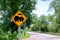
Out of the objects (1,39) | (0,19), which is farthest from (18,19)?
(0,19)

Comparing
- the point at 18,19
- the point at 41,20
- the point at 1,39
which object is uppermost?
the point at 18,19

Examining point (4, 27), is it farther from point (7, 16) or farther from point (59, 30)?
point (59, 30)

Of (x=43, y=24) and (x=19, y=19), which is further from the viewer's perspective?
(x=43, y=24)

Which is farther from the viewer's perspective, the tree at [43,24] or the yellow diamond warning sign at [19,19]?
the tree at [43,24]

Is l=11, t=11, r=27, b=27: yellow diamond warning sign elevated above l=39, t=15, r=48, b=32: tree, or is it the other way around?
l=11, t=11, r=27, b=27: yellow diamond warning sign

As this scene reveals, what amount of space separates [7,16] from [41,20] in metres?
108

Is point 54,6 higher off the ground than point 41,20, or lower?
higher

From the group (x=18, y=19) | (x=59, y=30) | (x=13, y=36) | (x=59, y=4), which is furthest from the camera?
(x=59, y=30)

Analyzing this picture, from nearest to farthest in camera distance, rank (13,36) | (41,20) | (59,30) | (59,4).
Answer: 1. (13,36)
2. (59,4)
3. (59,30)
4. (41,20)

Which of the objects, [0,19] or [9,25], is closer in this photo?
[9,25]

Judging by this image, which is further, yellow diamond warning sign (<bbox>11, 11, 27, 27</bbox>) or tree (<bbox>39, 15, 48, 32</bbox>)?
tree (<bbox>39, 15, 48, 32</bbox>)

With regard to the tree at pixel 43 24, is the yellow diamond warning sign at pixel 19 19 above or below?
→ above

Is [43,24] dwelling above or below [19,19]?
below

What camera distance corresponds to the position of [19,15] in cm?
1244
